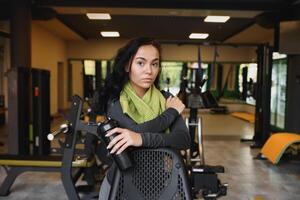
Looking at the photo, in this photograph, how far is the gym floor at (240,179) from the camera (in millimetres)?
3770

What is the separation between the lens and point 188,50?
1347 cm

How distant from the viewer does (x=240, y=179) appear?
442 cm

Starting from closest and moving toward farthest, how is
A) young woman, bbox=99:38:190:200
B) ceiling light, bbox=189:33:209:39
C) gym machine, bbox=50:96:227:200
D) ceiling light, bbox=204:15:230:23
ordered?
young woman, bbox=99:38:190:200 → gym machine, bbox=50:96:227:200 → ceiling light, bbox=204:15:230:23 → ceiling light, bbox=189:33:209:39

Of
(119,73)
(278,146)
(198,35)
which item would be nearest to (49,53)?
(198,35)

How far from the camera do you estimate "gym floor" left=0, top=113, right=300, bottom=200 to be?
3.77 metres

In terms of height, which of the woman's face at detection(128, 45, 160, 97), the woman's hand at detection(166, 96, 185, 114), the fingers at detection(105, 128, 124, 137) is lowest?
the fingers at detection(105, 128, 124, 137)

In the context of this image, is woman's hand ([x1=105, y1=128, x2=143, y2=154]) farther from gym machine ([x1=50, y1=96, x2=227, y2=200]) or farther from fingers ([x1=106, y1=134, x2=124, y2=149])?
gym machine ([x1=50, y1=96, x2=227, y2=200])

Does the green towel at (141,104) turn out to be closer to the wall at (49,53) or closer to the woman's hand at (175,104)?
the woman's hand at (175,104)

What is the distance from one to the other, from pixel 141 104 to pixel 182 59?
12.7 meters

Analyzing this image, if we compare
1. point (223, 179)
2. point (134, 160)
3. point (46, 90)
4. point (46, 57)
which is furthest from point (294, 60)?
point (134, 160)

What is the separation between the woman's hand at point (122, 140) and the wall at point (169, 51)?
1209 cm

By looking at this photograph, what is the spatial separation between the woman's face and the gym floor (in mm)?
2984

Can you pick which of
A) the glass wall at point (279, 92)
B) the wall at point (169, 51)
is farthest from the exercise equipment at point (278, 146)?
the wall at point (169, 51)

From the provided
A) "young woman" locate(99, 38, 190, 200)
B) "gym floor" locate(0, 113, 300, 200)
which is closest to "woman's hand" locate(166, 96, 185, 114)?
"young woman" locate(99, 38, 190, 200)
